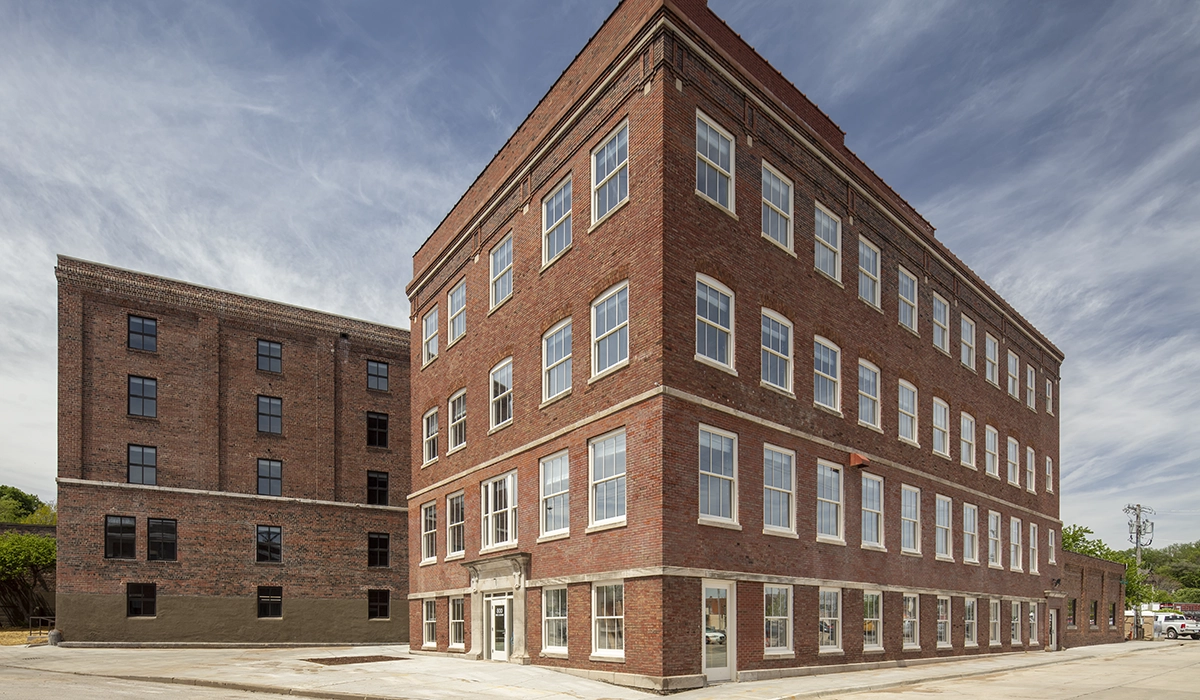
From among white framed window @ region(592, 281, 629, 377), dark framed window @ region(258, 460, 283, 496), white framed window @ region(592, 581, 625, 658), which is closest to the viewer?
white framed window @ region(592, 581, 625, 658)

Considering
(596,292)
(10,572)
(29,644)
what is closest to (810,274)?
(596,292)

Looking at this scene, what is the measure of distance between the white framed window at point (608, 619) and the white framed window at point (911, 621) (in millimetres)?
11501

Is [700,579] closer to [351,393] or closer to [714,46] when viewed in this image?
[714,46]

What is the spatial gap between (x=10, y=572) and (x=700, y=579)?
137ft

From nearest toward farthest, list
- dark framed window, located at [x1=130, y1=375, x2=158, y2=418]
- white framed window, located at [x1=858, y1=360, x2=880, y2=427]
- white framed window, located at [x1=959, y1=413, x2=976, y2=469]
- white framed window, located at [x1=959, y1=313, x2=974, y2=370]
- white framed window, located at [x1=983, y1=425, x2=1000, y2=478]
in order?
1. white framed window, located at [x1=858, y1=360, x2=880, y2=427]
2. white framed window, located at [x1=959, y1=413, x2=976, y2=469]
3. white framed window, located at [x1=959, y1=313, x2=974, y2=370]
4. white framed window, located at [x1=983, y1=425, x2=1000, y2=478]
5. dark framed window, located at [x1=130, y1=375, x2=158, y2=418]

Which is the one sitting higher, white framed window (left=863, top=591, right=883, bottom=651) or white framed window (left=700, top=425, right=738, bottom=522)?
white framed window (left=700, top=425, right=738, bottom=522)

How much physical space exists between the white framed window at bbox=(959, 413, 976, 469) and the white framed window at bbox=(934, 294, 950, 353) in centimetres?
269

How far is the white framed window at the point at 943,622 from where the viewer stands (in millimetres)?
28969

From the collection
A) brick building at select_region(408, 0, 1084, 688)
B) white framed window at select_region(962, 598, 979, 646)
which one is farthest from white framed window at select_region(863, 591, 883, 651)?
white framed window at select_region(962, 598, 979, 646)

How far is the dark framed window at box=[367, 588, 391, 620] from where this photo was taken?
4262cm

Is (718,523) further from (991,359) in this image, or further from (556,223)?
(991,359)

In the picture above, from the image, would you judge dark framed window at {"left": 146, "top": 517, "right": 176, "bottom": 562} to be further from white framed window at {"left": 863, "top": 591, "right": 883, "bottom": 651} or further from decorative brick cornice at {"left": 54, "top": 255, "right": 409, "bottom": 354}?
white framed window at {"left": 863, "top": 591, "right": 883, "bottom": 651}

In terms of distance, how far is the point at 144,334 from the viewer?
129 feet

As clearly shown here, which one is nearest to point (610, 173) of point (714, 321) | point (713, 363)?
point (714, 321)
